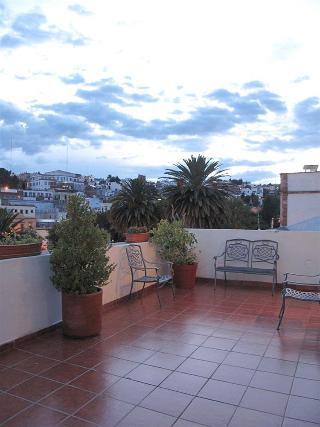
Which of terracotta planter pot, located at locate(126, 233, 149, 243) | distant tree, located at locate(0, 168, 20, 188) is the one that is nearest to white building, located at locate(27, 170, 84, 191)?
distant tree, located at locate(0, 168, 20, 188)

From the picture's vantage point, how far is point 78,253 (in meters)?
3.67

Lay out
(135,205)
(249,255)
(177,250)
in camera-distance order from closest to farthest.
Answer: (177,250), (249,255), (135,205)

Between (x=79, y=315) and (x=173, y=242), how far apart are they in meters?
2.86

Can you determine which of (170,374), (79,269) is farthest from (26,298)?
(170,374)

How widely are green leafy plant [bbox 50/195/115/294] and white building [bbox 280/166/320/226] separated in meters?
15.2

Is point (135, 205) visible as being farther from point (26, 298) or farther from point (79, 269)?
point (26, 298)

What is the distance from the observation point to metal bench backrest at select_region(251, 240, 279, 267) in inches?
252

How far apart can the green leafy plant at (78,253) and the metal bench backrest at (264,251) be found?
11.2 ft

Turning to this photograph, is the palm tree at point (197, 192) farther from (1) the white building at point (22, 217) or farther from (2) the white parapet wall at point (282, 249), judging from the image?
(1) the white building at point (22, 217)

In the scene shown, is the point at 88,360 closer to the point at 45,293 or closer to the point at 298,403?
the point at 45,293

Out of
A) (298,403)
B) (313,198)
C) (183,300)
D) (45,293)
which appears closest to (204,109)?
(313,198)

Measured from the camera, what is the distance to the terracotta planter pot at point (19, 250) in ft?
11.6

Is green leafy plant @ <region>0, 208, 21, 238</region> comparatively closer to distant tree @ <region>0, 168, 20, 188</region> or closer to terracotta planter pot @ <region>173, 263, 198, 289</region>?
terracotta planter pot @ <region>173, 263, 198, 289</region>

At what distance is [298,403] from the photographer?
2490 millimetres
